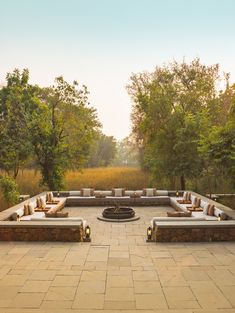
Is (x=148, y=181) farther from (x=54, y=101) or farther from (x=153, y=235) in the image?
(x=153, y=235)

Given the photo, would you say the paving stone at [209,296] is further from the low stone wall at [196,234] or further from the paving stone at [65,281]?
the low stone wall at [196,234]

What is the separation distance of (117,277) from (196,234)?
4.13 meters

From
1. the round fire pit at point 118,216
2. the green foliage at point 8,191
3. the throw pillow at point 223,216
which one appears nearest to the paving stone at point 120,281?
the throw pillow at point 223,216

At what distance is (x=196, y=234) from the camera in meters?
10.0

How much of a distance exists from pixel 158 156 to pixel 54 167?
25.3 ft

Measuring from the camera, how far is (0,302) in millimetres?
5648

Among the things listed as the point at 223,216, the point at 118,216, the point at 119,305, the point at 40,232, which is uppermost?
the point at 223,216

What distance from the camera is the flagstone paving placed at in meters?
5.54

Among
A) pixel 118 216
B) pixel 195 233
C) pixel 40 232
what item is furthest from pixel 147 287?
pixel 118 216

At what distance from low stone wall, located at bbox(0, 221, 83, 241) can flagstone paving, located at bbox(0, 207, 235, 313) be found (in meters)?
0.35

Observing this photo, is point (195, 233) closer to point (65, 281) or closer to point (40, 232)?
point (65, 281)

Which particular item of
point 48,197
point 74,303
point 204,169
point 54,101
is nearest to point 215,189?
point 204,169

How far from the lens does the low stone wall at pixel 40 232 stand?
10070mm

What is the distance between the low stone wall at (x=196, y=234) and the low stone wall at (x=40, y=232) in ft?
9.29
